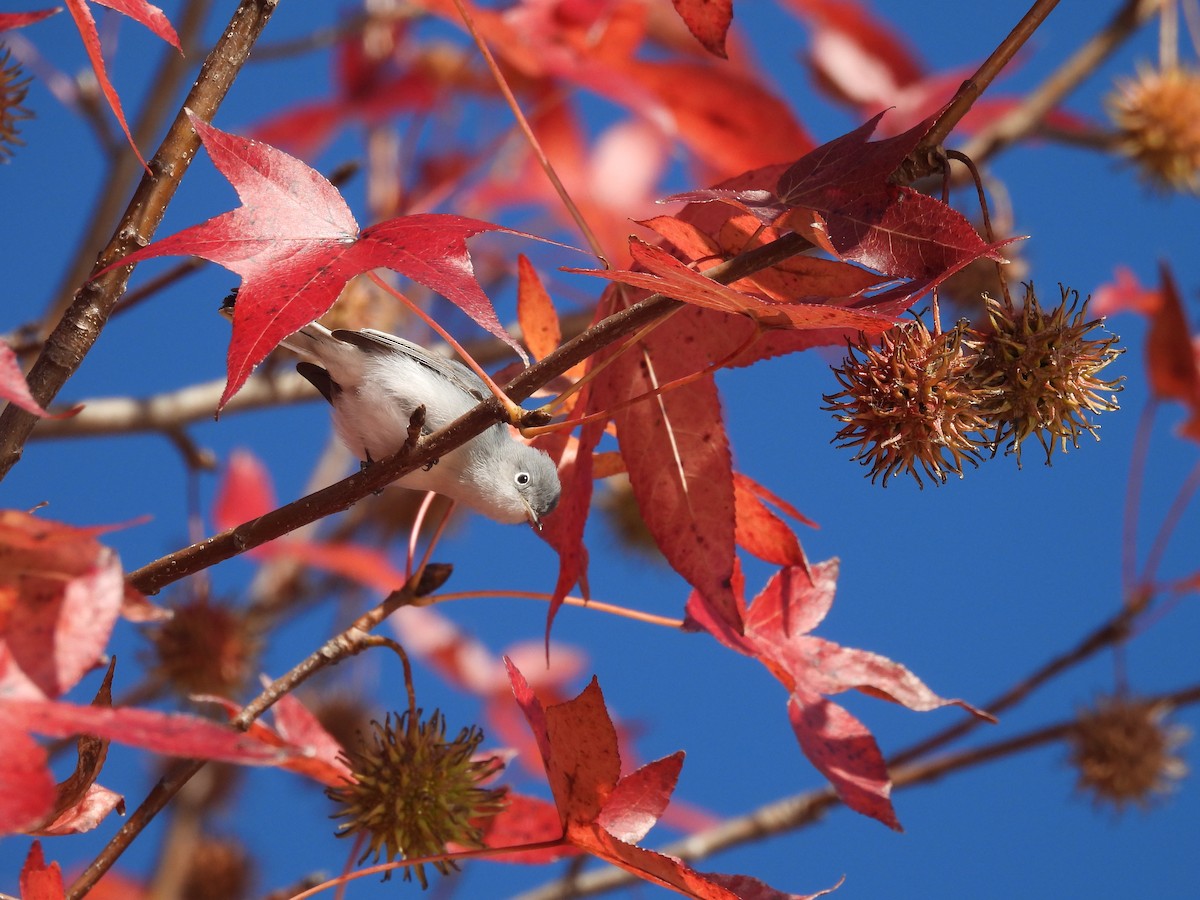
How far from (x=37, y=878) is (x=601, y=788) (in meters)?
0.26

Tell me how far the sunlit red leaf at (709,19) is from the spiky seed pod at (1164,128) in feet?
3.45

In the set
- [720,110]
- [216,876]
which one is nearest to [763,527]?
[720,110]

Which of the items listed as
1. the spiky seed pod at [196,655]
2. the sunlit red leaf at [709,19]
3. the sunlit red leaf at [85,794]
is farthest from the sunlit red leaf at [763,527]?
the spiky seed pod at [196,655]

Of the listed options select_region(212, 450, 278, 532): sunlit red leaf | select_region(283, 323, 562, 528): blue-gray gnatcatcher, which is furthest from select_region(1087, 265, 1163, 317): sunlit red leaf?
select_region(212, 450, 278, 532): sunlit red leaf

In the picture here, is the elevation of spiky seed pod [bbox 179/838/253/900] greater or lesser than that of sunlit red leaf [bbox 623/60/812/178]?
lesser

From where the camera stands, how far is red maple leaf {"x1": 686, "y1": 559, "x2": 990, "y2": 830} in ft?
2.16

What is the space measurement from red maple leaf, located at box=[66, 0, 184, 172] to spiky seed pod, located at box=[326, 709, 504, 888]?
40 cm

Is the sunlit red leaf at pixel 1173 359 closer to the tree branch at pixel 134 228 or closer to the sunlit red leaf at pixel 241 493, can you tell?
the tree branch at pixel 134 228

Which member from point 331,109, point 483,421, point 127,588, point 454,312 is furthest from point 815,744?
point 331,109

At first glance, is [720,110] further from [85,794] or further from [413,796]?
[85,794]

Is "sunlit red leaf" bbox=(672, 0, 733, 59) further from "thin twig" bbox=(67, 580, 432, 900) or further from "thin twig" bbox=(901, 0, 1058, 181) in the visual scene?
"thin twig" bbox=(67, 580, 432, 900)

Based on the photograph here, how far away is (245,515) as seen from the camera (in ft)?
5.71

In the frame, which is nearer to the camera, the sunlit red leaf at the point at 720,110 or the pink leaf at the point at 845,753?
the pink leaf at the point at 845,753

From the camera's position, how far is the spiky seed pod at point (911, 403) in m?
0.60
